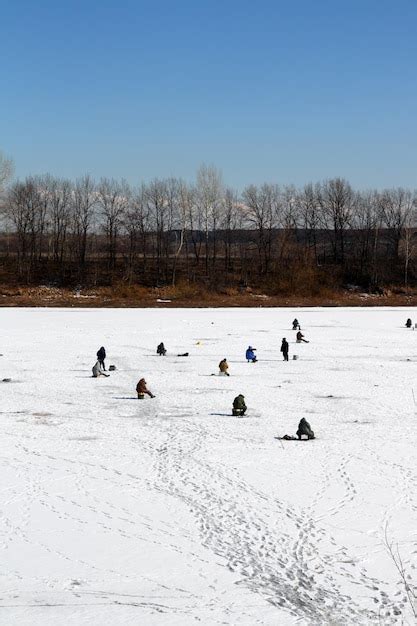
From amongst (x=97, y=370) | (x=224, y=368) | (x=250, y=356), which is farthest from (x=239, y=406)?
(x=250, y=356)

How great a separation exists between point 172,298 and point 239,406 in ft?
156

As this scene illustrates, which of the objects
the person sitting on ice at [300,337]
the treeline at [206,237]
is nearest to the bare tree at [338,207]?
the treeline at [206,237]

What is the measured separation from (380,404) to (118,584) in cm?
1324

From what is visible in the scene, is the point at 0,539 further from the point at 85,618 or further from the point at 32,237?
the point at 32,237

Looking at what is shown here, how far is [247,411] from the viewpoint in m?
20.1

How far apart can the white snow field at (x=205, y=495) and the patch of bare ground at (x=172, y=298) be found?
34228mm

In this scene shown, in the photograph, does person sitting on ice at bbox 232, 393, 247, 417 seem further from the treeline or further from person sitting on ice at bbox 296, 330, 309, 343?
the treeline

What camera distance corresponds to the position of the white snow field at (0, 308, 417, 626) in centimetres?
906

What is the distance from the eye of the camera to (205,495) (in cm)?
1303

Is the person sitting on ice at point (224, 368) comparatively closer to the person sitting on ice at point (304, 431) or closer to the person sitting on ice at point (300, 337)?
the person sitting on ice at point (304, 431)

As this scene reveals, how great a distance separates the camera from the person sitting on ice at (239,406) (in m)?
19.3

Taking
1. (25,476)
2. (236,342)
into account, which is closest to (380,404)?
(25,476)

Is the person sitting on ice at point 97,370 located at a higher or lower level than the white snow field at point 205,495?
higher

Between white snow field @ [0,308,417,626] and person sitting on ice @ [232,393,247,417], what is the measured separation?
1.53 ft
